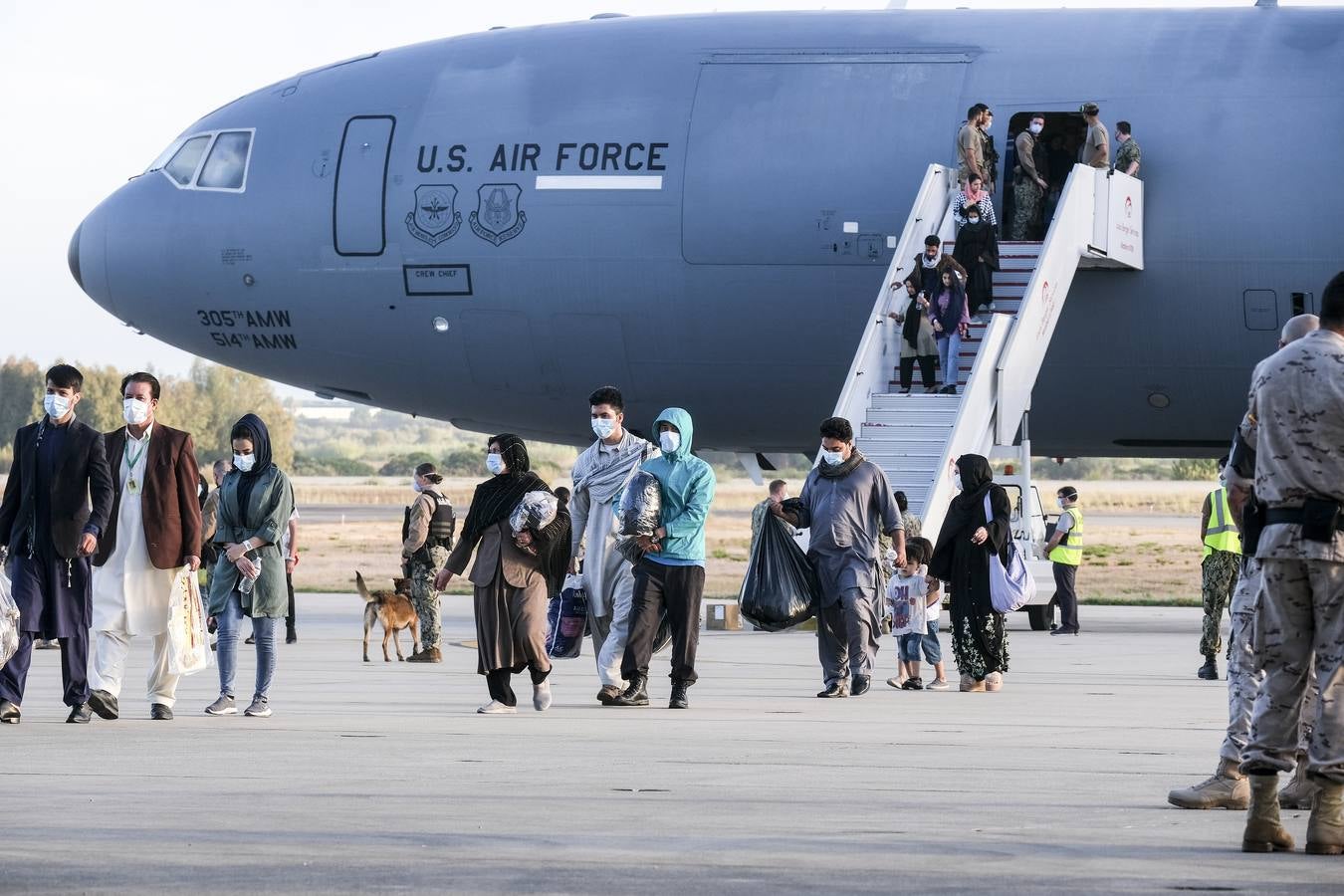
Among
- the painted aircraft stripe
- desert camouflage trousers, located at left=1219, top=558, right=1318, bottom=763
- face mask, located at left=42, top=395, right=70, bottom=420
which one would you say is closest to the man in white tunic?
face mask, located at left=42, top=395, right=70, bottom=420

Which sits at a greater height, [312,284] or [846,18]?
[846,18]

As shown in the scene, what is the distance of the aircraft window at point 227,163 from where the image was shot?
2314cm

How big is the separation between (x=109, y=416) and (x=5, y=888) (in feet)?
388

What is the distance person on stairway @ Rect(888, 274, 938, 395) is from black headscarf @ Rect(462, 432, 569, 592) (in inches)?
279

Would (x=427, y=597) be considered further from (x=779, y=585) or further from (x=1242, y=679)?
(x=1242, y=679)

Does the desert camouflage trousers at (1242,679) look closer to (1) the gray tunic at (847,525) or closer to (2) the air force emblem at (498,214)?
(1) the gray tunic at (847,525)

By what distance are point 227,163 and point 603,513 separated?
1034cm

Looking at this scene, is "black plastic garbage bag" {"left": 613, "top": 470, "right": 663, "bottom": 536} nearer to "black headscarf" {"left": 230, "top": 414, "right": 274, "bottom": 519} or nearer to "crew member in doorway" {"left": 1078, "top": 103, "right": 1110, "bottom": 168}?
"black headscarf" {"left": 230, "top": 414, "right": 274, "bottom": 519}

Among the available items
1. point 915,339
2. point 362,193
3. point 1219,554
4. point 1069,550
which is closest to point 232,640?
point 1219,554

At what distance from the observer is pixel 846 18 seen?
22.2 m

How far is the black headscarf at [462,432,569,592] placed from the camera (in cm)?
1369

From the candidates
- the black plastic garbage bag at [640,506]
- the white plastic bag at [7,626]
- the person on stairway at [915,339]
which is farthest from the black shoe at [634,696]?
the person on stairway at [915,339]

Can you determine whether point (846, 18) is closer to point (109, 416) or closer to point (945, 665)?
point (945, 665)

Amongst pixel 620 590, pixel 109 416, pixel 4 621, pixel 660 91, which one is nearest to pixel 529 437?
pixel 660 91
